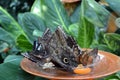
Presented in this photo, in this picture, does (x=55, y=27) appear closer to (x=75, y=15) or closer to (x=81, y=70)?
(x=75, y=15)

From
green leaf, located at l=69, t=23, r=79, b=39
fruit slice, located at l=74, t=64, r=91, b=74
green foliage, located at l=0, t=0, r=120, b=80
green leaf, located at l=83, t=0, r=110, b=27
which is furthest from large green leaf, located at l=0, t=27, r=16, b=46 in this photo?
fruit slice, located at l=74, t=64, r=91, b=74

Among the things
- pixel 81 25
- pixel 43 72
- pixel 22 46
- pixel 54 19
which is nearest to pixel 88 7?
pixel 81 25

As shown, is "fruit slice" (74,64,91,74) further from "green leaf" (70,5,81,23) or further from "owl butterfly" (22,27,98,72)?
"green leaf" (70,5,81,23)

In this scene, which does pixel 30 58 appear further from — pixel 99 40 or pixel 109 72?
pixel 99 40

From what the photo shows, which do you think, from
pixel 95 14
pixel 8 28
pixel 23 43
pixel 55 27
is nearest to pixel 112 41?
pixel 95 14

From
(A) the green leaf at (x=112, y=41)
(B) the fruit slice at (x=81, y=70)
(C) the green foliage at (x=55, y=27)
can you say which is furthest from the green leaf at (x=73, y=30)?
(B) the fruit slice at (x=81, y=70)

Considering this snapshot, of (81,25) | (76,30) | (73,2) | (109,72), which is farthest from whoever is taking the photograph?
(73,2)
